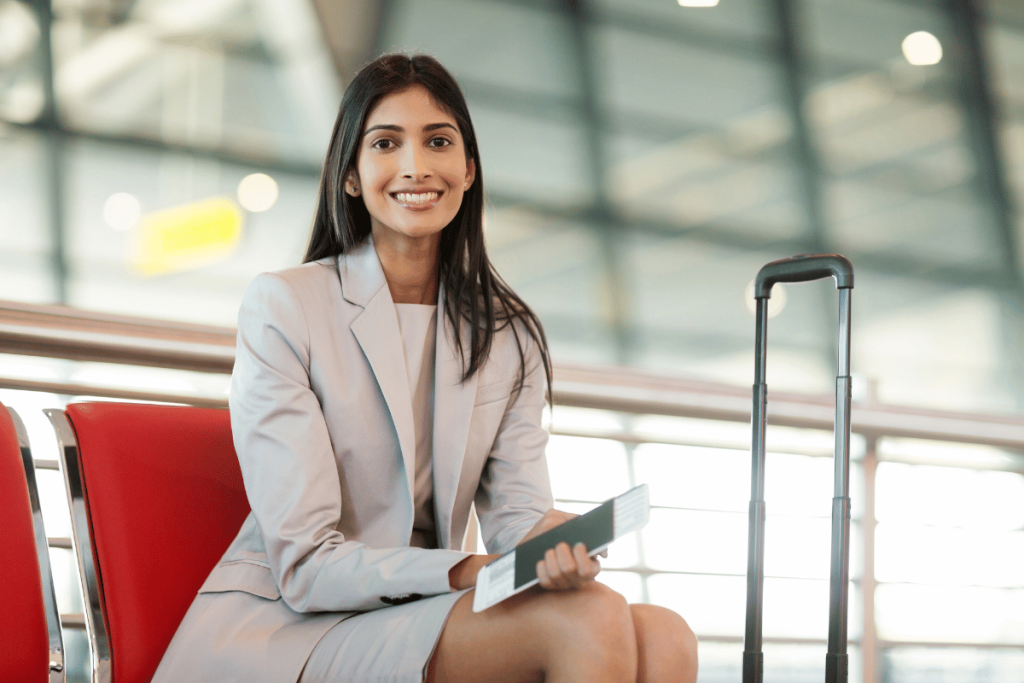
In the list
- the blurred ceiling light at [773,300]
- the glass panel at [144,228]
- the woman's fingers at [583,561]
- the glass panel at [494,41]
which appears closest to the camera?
the woman's fingers at [583,561]

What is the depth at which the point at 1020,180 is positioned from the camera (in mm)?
7711

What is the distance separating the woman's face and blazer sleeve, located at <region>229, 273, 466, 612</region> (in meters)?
0.23

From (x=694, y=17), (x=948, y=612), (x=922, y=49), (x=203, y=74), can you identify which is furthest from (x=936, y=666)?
(x=203, y=74)

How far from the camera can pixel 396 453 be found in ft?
4.69

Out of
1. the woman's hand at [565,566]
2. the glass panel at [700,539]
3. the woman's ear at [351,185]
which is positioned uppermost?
the woman's ear at [351,185]

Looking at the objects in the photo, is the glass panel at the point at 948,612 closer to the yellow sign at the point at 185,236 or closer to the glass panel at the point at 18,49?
the yellow sign at the point at 185,236

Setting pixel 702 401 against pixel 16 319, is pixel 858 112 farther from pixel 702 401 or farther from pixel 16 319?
pixel 16 319

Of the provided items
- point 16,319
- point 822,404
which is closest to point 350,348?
point 16,319

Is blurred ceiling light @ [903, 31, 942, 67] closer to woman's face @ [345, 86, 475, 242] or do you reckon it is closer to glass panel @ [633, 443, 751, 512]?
glass panel @ [633, 443, 751, 512]

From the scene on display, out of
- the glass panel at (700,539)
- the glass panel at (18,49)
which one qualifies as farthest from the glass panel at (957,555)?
the glass panel at (18,49)

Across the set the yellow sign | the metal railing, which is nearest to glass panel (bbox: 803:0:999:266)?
the yellow sign

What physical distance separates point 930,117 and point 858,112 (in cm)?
62

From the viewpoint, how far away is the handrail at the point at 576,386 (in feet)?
Answer: 5.64

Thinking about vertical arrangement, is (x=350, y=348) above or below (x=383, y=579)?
above
